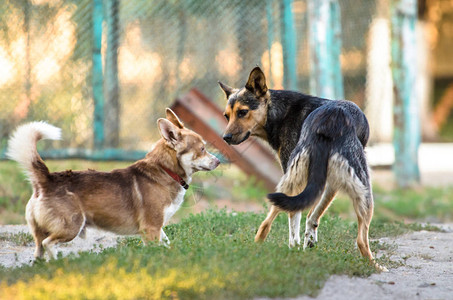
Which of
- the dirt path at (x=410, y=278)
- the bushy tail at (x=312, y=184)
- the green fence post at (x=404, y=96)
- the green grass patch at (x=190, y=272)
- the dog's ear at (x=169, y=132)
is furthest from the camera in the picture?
the green fence post at (x=404, y=96)

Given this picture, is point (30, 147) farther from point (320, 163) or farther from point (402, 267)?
point (402, 267)

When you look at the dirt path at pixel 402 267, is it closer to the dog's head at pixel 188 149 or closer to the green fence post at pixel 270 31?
the dog's head at pixel 188 149

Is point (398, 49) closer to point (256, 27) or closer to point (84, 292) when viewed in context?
point (256, 27)

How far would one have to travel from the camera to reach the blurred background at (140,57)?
29.5 ft

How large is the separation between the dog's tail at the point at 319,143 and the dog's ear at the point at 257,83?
1.01 metres

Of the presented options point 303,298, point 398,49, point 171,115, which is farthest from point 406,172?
point 303,298

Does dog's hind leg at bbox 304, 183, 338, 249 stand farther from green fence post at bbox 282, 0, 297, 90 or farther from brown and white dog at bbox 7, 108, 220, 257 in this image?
green fence post at bbox 282, 0, 297, 90

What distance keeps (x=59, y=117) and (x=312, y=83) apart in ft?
13.9

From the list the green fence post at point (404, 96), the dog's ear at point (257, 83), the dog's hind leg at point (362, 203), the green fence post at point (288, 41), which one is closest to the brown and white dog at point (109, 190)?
the dog's ear at point (257, 83)

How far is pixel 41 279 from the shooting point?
3826 millimetres

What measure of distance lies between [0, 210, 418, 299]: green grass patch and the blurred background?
4560mm

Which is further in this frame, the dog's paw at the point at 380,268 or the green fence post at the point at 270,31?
the green fence post at the point at 270,31

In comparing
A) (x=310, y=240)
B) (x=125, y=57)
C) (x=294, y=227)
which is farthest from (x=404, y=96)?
(x=294, y=227)

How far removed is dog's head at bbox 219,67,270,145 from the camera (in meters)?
6.12
